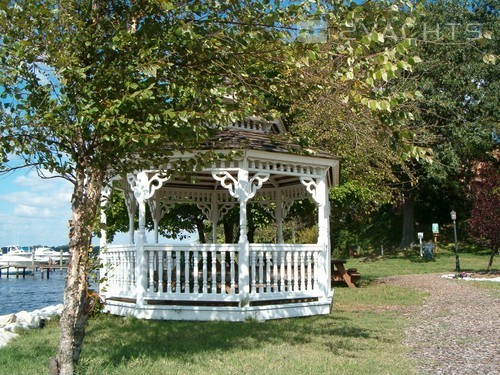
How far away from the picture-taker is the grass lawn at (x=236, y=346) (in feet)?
21.9

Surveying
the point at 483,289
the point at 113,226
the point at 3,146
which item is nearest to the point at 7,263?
the point at 113,226

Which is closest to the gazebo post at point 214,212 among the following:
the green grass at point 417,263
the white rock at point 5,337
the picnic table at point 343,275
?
the picnic table at point 343,275

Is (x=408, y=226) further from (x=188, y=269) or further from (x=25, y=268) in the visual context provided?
(x=25, y=268)

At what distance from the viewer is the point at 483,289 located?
1689cm

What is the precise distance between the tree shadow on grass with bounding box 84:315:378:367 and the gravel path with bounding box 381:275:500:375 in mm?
1077

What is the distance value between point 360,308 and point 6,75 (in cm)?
953

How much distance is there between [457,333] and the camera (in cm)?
937

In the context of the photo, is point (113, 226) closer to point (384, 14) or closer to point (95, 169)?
point (95, 169)

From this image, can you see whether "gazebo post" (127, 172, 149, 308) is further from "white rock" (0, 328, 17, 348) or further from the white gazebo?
"white rock" (0, 328, 17, 348)

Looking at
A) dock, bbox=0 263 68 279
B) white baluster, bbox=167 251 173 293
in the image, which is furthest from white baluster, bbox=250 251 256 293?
dock, bbox=0 263 68 279

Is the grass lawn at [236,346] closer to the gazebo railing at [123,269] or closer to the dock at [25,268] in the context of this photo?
the gazebo railing at [123,269]

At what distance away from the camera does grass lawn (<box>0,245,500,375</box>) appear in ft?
21.9

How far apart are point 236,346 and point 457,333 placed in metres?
3.83

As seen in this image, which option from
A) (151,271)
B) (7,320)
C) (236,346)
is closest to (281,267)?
(151,271)
